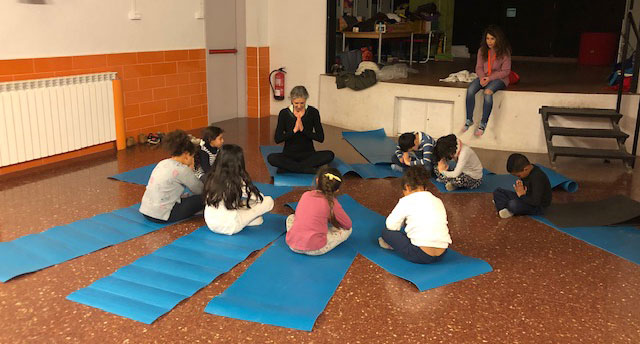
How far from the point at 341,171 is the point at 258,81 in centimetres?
379

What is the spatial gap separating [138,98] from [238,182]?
356 centimetres

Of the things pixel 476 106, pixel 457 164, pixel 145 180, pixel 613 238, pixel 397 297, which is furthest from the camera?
pixel 476 106

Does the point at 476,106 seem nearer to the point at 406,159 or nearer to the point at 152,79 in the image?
the point at 406,159

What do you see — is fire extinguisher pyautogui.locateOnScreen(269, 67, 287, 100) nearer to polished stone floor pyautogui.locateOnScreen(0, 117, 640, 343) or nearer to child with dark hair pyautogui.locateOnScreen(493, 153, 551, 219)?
polished stone floor pyautogui.locateOnScreen(0, 117, 640, 343)

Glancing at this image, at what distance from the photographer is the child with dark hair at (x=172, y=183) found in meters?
4.15

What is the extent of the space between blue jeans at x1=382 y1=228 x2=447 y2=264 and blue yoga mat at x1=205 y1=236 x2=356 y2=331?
11.9 inches

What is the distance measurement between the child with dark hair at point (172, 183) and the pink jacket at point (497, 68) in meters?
4.19

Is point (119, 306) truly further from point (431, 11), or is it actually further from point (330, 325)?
point (431, 11)

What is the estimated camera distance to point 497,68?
6922 millimetres

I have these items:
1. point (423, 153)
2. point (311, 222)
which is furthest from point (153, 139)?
point (311, 222)

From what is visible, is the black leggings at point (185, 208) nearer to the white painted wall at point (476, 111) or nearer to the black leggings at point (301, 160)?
the black leggings at point (301, 160)

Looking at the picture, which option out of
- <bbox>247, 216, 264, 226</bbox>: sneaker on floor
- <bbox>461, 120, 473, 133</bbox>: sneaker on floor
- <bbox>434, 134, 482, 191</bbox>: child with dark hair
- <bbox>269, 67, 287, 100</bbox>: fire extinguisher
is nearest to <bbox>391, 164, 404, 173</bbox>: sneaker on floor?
<bbox>434, 134, 482, 191</bbox>: child with dark hair

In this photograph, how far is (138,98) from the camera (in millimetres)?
6914

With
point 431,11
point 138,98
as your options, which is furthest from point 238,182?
point 431,11
